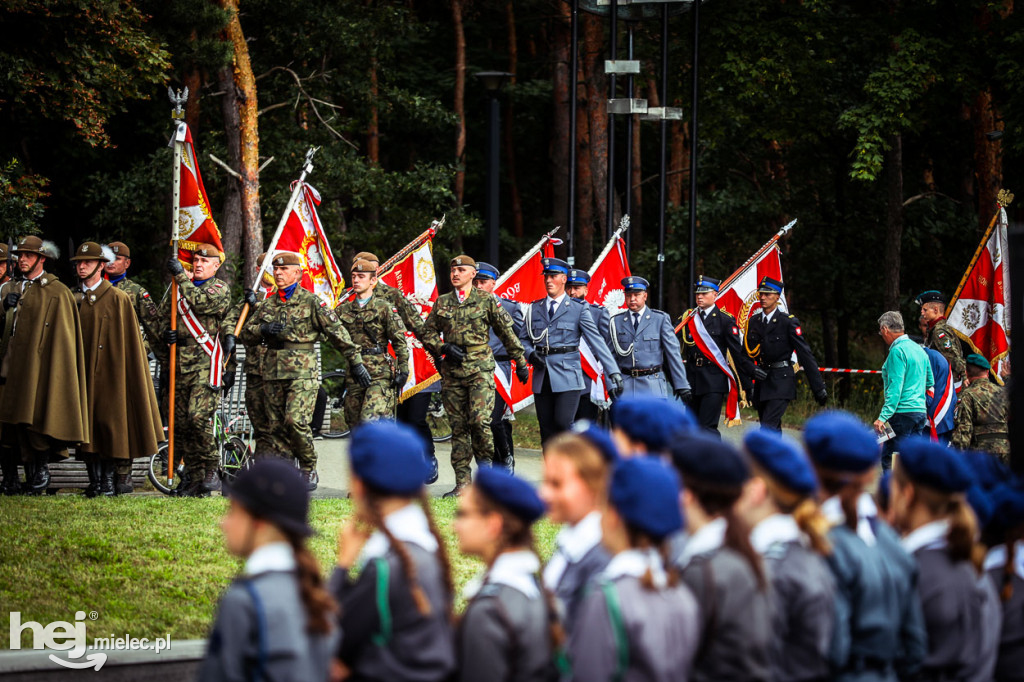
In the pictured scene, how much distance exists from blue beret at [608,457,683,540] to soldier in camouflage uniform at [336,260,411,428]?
8.35 metres

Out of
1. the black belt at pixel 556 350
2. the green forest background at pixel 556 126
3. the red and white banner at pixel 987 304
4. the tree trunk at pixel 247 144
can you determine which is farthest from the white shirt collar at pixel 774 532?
the tree trunk at pixel 247 144

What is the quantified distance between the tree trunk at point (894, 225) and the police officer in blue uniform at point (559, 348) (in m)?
15.5

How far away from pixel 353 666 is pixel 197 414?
8014 mm

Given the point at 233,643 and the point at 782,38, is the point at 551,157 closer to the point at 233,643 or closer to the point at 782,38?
the point at 782,38

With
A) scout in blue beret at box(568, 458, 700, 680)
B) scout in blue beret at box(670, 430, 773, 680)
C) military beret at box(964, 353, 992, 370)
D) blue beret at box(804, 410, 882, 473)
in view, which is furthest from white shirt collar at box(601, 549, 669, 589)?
military beret at box(964, 353, 992, 370)

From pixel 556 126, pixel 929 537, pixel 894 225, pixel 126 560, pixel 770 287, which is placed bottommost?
pixel 126 560

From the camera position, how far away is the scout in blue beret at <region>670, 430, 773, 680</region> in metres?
3.93

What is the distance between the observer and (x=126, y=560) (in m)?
8.35

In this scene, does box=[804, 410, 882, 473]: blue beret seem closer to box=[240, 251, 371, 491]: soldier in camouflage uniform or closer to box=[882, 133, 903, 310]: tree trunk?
box=[240, 251, 371, 491]: soldier in camouflage uniform

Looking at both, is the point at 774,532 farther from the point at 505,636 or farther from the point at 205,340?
the point at 205,340

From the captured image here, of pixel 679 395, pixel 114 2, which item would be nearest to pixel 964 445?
pixel 679 395

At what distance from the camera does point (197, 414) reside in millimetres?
11570

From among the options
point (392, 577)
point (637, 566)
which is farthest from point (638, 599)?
point (392, 577)

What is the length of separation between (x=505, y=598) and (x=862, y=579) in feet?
4.22
